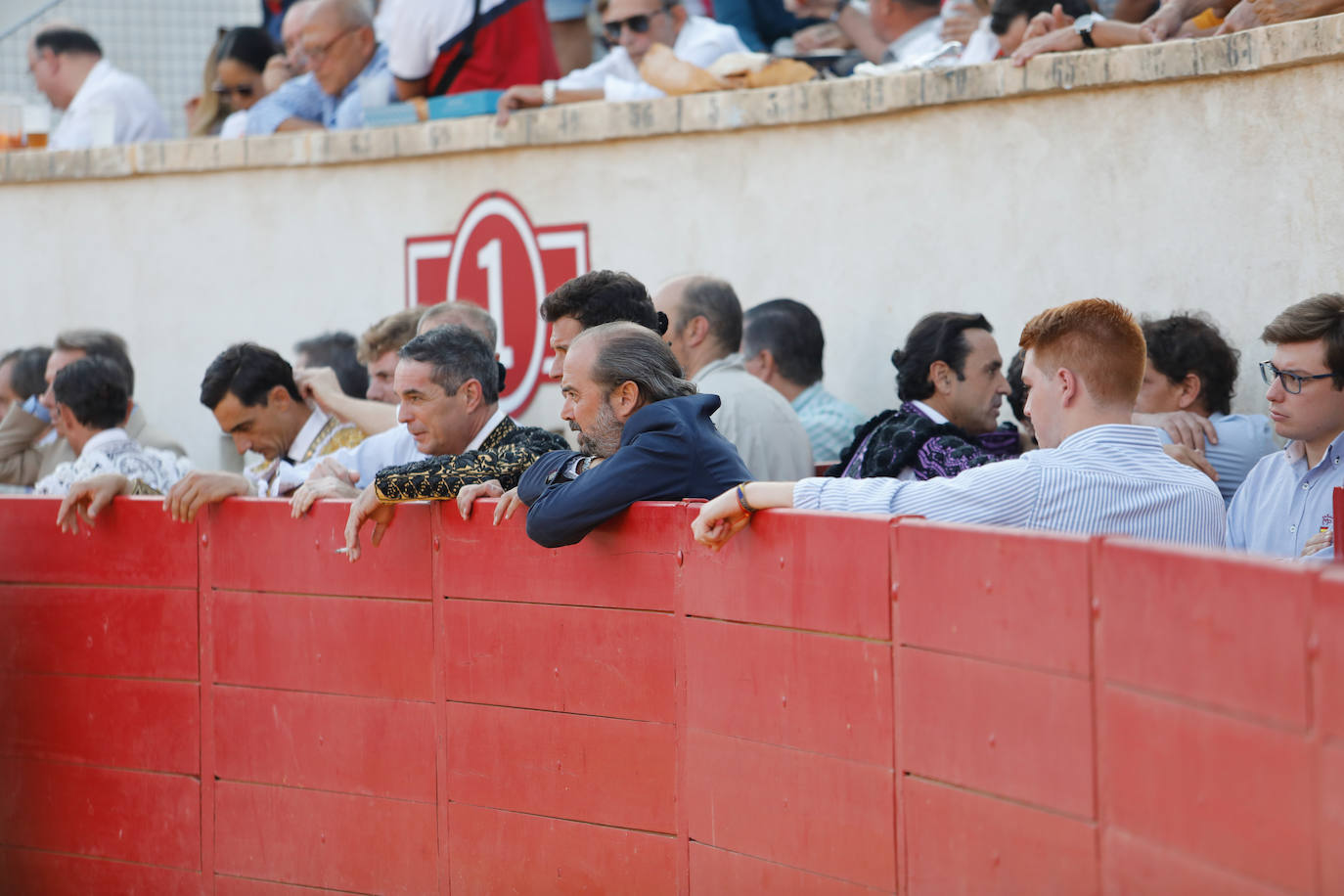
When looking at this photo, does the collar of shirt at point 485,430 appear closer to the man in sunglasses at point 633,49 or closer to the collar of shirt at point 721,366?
the collar of shirt at point 721,366

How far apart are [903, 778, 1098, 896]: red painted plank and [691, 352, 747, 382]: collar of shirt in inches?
81.4

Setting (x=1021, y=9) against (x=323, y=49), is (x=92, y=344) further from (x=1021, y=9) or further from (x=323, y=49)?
(x=1021, y=9)

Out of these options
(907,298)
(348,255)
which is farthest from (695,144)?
(348,255)

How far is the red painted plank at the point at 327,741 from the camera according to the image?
169 inches

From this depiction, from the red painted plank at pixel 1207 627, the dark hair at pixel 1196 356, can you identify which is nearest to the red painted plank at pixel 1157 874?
the red painted plank at pixel 1207 627

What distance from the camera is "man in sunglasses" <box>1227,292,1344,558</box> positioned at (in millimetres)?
3840

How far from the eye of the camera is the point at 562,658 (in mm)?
3938

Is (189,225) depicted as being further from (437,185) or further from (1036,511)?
(1036,511)

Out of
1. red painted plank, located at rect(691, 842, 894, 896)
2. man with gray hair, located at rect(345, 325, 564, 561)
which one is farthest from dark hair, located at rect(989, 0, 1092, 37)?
red painted plank, located at rect(691, 842, 894, 896)

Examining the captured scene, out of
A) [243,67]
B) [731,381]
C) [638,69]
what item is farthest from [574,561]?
[243,67]

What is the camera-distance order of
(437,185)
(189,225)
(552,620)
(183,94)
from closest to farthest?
1. (552,620)
2. (437,185)
3. (189,225)
4. (183,94)

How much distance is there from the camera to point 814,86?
6289 mm

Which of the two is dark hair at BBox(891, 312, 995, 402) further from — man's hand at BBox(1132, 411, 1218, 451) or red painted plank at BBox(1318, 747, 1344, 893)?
red painted plank at BBox(1318, 747, 1344, 893)

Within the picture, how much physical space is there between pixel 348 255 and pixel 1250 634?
6.32 metres
